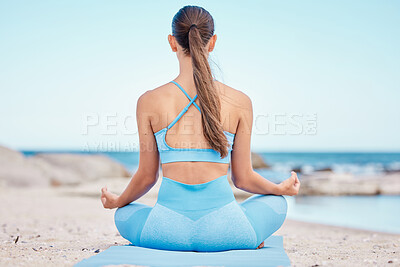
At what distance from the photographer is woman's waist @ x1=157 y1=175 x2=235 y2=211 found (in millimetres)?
2395

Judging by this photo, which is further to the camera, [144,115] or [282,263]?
[144,115]

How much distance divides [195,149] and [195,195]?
266 millimetres

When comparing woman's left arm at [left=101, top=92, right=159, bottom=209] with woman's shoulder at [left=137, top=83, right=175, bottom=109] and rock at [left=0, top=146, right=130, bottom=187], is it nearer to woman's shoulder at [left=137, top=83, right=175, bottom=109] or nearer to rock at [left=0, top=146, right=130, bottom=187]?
woman's shoulder at [left=137, top=83, right=175, bottom=109]

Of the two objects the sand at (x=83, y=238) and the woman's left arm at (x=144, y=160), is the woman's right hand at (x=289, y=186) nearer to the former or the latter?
the sand at (x=83, y=238)

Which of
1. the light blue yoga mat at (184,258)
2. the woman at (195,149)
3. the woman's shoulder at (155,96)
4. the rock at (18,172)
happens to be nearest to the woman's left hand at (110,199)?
the woman at (195,149)

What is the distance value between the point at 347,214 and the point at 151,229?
475 centimetres

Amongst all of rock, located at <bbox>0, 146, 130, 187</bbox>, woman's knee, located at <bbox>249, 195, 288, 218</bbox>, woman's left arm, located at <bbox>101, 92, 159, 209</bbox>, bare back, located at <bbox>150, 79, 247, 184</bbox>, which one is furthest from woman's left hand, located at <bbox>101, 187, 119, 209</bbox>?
rock, located at <bbox>0, 146, 130, 187</bbox>

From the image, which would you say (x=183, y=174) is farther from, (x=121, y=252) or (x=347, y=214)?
(x=347, y=214)

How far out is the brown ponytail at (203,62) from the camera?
236 centimetres

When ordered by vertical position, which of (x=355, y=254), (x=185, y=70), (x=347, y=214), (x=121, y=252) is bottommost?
(x=347, y=214)

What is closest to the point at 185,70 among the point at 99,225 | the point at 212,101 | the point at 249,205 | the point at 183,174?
the point at 212,101

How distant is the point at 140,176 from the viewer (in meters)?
2.64

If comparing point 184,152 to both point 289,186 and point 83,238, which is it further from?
point 83,238

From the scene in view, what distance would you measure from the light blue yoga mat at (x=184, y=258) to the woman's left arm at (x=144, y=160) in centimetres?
36
